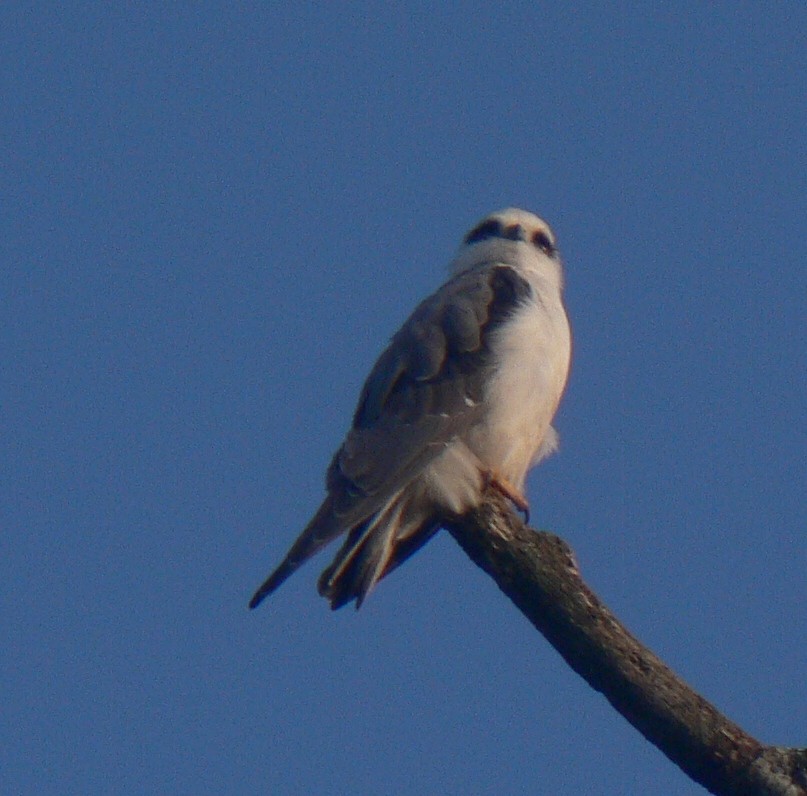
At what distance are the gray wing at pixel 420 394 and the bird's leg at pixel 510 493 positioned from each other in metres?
0.28

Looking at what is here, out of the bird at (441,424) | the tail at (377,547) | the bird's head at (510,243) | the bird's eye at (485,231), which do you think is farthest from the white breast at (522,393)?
the bird's eye at (485,231)

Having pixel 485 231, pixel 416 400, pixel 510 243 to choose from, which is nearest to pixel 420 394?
pixel 416 400

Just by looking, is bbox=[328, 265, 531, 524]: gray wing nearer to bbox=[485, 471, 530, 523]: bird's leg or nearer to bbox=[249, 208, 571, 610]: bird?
bbox=[249, 208, 571, 610]: bird

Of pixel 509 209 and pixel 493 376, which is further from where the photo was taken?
pixel 509 209

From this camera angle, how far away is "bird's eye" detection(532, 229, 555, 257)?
28.7 feet

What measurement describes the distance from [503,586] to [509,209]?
15.4ft

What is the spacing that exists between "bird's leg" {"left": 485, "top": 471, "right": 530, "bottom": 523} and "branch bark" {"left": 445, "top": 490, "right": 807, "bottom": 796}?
53.9 inches

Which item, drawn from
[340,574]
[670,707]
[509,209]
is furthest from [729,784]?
[509,209]

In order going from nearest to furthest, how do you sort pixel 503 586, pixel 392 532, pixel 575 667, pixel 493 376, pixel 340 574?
1. pixel 575 667
2. pixel 503 586
3. pixel 340 574
4. pixel 392 532
5. pixel 493 376

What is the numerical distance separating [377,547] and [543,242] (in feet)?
10.8

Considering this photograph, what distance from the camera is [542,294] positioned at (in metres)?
7.27

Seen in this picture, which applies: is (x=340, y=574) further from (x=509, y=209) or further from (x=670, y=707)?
(x=509, y=209)

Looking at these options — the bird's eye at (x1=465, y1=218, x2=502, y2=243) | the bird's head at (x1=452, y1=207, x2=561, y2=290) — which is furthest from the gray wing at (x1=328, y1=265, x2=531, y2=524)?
the bird's eye at (x1=465, y1=218, x2=502, y2=243)

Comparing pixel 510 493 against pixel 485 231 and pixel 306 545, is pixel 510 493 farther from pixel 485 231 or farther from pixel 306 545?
pixel 485 231
